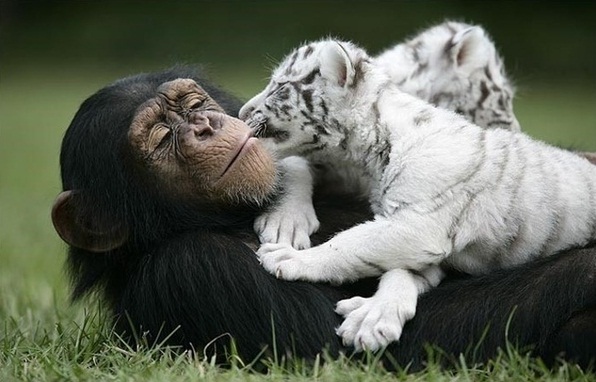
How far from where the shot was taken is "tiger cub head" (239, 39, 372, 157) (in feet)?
15.6

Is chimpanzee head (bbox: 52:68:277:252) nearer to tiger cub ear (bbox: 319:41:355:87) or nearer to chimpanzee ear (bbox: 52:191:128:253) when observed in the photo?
chimpanzee ear (bbox: 52:191:128:253)

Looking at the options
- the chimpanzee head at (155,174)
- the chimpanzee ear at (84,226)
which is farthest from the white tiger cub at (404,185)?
the chimpanzee ear at (84,226)

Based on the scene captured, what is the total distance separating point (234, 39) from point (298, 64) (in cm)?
1826

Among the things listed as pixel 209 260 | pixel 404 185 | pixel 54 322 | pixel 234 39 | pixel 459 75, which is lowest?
pixel 234 39

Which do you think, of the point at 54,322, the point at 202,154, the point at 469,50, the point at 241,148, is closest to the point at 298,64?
the point at 241,148

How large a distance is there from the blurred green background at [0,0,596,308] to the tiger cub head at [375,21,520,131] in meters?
9.28

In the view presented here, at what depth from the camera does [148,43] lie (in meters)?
22.8

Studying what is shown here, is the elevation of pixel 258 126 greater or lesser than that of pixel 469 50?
lesser

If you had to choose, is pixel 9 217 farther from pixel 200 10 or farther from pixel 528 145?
pixel 200 10

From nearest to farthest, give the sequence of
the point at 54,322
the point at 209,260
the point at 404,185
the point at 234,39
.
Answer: the point at 404,185, the point at 209,260, the point at 54,322, the point at 234,39

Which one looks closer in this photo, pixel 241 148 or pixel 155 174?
pixel 241 148

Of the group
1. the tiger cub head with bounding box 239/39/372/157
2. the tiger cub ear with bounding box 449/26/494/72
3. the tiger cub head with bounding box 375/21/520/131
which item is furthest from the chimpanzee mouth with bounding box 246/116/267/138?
the tiger cub ear with bounding box 449/26/494/72

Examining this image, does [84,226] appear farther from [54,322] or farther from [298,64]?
[298,64]

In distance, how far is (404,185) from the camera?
177 inches
